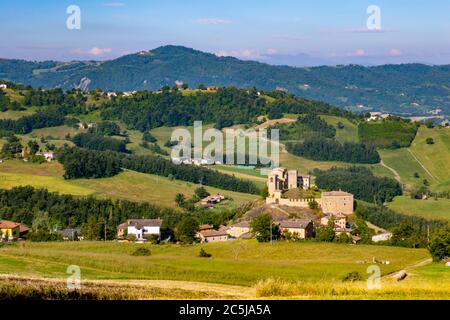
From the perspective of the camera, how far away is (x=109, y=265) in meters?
40.1

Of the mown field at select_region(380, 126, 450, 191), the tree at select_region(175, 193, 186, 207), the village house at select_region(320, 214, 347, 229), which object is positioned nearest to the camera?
the village house at select_region(320, 214, 347, 229)

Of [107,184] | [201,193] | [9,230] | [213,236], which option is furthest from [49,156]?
[213,236]

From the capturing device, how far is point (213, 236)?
218 ft

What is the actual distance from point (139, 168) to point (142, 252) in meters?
62.2

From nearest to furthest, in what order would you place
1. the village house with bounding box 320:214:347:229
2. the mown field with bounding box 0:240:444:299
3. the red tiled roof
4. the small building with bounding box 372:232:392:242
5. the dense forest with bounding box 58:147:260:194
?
the mown field with bounding box 0:240:444:299 < the small building with bounding box 372:232:392:242 < the village house with bounding box 320:214:347:229 < the red tiled roof < the dense forest with bounding box 58:147:260:194

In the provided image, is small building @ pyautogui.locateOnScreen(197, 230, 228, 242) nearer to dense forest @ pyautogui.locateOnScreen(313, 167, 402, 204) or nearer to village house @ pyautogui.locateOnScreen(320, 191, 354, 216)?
village house @ pyautogui.locateOnScreen(320, 191, 354, 216)

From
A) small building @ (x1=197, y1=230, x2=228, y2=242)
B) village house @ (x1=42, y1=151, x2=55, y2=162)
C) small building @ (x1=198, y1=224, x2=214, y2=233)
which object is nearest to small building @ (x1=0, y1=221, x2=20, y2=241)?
small building @ (x1=198, y1=224, x2=214, y2=233)

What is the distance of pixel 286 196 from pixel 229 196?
98.4 ft

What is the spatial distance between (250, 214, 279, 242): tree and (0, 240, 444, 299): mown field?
0.90m

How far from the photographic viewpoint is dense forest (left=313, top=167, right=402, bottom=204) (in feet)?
341

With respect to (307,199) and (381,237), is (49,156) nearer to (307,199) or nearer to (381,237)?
(307,199)

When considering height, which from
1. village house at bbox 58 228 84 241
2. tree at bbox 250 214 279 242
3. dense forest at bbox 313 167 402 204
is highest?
tree at bbox 250 214 279 242
